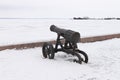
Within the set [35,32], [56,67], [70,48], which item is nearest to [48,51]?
[70,48]

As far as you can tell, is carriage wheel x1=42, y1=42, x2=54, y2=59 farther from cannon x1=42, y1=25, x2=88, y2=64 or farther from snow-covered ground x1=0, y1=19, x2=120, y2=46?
snow-covered ground x1=0, y1=19, x2=120, y2=46

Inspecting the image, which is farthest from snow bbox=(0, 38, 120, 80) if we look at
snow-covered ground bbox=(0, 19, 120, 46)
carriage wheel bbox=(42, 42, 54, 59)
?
snow-covered ground bbox=(0, 19, 120, 46)

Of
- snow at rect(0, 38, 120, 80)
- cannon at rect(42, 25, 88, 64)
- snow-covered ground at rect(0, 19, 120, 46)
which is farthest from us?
snow-covered ground at rect(0, 19, 120, 46)

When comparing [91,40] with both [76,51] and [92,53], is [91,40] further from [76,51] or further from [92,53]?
[76,51]

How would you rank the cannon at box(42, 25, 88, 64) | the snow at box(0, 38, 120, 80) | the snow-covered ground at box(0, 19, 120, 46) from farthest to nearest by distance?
the snow-covered ground at box(0, 19, 120, 46)
the cannon at box(42, 25, 88, 64)
the snow at box(0, 38, 120, 80)

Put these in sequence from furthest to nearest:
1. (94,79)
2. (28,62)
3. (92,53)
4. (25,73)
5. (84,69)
Answer: (92,53)
(28,62)
(84,69)
(25,73)
(94,79)

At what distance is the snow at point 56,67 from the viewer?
21.9ft

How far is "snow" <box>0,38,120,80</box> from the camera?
6.66 meters

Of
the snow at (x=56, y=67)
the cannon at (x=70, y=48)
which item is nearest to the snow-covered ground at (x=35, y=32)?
the snow at (x=56, y=67)

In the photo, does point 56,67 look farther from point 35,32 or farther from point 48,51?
point 35,32

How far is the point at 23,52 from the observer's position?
10.1 meters

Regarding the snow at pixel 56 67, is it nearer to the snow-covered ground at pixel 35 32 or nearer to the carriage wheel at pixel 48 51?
the carriage wheel at pixel 48 51

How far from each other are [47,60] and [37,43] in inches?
133

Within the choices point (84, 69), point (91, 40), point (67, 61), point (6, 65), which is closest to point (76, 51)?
point (67, 61)
